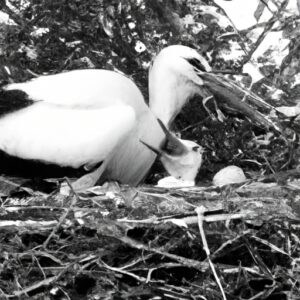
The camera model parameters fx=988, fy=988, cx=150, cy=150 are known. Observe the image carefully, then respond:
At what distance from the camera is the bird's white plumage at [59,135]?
3.88 meters

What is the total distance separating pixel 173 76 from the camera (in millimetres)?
4516

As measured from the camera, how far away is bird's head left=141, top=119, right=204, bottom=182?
419 centimetres

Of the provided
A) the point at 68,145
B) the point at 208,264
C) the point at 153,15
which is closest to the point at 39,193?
the point at 68,145

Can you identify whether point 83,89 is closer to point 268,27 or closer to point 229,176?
point 229,176

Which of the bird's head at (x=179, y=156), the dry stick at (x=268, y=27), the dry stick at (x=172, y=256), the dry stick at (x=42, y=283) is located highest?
the dry stick at (x=268, y=27)

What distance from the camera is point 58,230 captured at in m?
3.27

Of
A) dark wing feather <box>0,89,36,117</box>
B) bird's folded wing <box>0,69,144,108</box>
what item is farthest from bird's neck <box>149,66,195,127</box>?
dark wing feather <box>0,89,36,117</box>

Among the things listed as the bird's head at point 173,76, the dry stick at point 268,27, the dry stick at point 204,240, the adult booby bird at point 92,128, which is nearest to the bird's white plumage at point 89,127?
the adult booby bird at point 92,128

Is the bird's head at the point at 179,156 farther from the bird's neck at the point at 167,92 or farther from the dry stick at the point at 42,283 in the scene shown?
the dry stick at the point at 42,283

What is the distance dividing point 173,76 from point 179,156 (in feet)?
1.49

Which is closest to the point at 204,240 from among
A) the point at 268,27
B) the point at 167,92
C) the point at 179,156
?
the point at 179,156

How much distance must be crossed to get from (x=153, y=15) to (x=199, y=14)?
0.22m

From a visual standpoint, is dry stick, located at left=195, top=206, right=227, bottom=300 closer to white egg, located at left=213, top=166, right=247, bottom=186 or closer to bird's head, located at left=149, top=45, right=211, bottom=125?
white egg, located at left=213, top=166, right=247, bottom=186

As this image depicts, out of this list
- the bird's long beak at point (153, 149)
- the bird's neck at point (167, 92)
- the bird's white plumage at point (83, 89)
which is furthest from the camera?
the bird's neck at point (167, 92)
